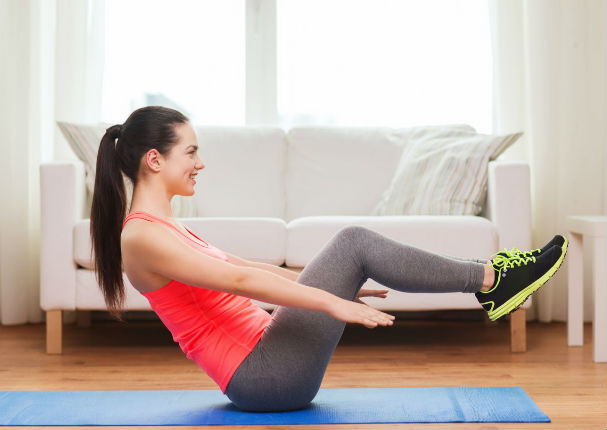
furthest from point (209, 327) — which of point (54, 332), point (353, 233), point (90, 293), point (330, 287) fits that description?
point (54, 332)

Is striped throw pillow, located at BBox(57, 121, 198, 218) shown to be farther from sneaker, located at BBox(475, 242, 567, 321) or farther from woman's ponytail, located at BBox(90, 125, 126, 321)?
sneaker, located at BBox(475, 242, 567, 321)

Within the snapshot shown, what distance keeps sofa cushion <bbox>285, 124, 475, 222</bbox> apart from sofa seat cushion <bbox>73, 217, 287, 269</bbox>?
2.19 feet

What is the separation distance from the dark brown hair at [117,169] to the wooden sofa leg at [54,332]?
3.53ft

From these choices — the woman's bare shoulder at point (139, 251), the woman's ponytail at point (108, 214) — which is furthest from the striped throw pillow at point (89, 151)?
the woman's bare shoulder at point (139, 251)

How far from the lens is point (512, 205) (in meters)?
2.73

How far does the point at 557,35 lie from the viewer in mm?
3463

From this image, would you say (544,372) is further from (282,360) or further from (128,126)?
(128,126)

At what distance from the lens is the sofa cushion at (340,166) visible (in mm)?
3322

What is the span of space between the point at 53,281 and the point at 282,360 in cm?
135

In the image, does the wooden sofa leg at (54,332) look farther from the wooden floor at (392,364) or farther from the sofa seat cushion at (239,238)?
the sofa seat cushion at (239,238)

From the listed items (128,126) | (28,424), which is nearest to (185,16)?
(128,126)

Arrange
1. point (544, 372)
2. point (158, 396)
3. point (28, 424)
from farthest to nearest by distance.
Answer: point (544, 372) → point (158, 396) → point (28, 424)

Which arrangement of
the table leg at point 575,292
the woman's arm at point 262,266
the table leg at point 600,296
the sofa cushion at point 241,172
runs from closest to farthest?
the woman's arm at point 262,266 < the table leg at point 600,296 < the table leg at point 575,292 < the sofa cushion at point 241,172

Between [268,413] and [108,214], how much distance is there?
0.65 m
